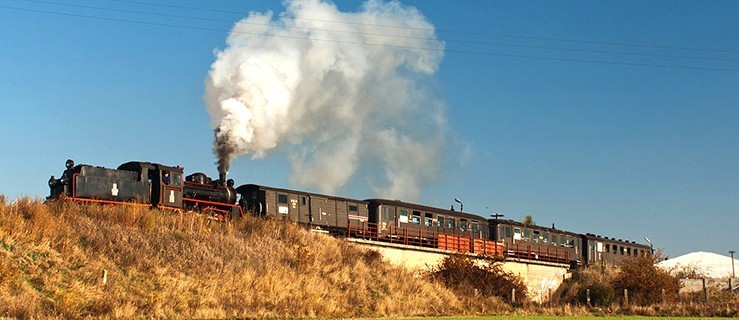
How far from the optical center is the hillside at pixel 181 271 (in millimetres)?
22453

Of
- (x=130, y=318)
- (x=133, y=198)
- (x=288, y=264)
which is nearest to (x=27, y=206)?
(x=133, y=198)

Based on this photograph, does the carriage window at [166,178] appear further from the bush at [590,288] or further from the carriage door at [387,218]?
the bush at [590,288]

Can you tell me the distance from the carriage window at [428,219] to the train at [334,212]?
0.22 feet

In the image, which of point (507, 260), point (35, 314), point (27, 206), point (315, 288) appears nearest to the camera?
point (35, 314)

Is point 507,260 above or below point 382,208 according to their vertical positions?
below

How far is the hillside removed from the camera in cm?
2245

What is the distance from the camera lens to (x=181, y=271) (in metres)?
27.3

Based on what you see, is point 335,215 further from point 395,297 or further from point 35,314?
point 35,314

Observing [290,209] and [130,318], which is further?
[290,209]

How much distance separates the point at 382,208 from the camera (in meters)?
44.7

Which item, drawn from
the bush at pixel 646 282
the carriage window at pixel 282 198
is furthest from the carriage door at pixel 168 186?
the bush at pixel 646 282

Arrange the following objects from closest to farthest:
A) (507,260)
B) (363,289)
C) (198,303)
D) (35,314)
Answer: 1. (35,314)
2. (198,303)
3. (363,289)
4. (507,260)

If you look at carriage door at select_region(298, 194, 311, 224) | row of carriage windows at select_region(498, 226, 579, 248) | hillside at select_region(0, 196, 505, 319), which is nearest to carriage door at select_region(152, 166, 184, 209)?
hillside at select_region(0, 196, 505, 319)

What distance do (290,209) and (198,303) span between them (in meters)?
15.8
